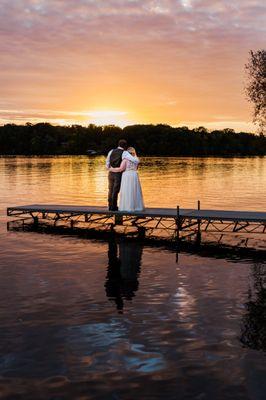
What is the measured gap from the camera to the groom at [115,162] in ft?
71.3

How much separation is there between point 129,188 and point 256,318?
12319mm

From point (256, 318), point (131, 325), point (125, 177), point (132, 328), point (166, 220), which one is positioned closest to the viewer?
point (132, 328)

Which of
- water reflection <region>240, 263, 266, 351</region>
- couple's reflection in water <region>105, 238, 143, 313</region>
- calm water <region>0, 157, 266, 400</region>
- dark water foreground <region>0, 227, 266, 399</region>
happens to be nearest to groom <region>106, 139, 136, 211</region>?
couple's reflection in water <region>105, 238, 143, 313</region>

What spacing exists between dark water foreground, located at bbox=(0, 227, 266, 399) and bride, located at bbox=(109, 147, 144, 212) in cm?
623

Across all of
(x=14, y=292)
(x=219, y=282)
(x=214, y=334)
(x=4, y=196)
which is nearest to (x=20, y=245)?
(x=14, y=292)

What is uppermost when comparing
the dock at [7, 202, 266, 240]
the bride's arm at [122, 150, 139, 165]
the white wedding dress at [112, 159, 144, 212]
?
the bride's arm at [122, 150, 139, 165]

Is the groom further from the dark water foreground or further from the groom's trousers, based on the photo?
the dark water foreground

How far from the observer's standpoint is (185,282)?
13.1 meters

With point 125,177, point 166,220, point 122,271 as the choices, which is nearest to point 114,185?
point 125,177

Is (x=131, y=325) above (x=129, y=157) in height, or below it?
below

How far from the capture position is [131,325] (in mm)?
9820

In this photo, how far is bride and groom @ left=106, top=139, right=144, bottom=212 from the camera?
21750 mm

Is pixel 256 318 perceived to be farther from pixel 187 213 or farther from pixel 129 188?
pixel 129 188

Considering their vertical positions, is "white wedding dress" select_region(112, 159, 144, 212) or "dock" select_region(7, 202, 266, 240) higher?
"white wedding dress" select_region(112, 159, 144, 212)
